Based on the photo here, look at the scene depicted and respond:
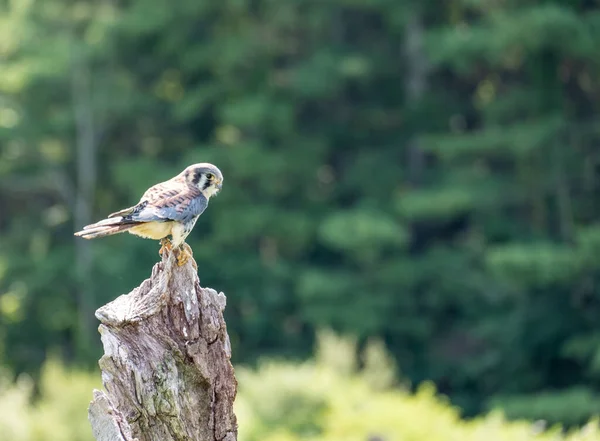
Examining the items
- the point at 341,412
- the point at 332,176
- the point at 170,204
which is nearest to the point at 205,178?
the point at 170,204

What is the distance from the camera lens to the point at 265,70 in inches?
692

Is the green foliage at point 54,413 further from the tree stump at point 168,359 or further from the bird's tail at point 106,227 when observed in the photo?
the tree stump at point 168,359

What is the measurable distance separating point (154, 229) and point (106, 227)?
286mm

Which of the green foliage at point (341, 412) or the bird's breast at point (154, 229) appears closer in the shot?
the bird's breast at point (154, 229)

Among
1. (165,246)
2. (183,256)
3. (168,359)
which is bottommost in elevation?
(168,359)

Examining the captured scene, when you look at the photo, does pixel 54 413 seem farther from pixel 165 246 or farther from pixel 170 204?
pixel 165 246

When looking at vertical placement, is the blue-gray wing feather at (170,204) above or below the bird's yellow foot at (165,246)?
above

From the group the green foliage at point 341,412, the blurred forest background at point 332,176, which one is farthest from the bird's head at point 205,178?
the blurred forest background at point 332,176

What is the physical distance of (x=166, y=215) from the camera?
4934 millimetres

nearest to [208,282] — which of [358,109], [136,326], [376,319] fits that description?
[376,319]

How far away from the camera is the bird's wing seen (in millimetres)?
4910

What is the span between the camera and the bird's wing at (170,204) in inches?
193

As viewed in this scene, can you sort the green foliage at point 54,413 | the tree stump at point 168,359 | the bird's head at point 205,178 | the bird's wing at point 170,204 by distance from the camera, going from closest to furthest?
the tree stump at point 168,359 → the bird's wing at point 170,204 → the bird's head at point 205,178 → the green foliage at point 54,413

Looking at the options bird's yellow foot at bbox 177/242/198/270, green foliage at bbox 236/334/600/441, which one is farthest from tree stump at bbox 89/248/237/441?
green foliage at bbox 236/334/600/441
